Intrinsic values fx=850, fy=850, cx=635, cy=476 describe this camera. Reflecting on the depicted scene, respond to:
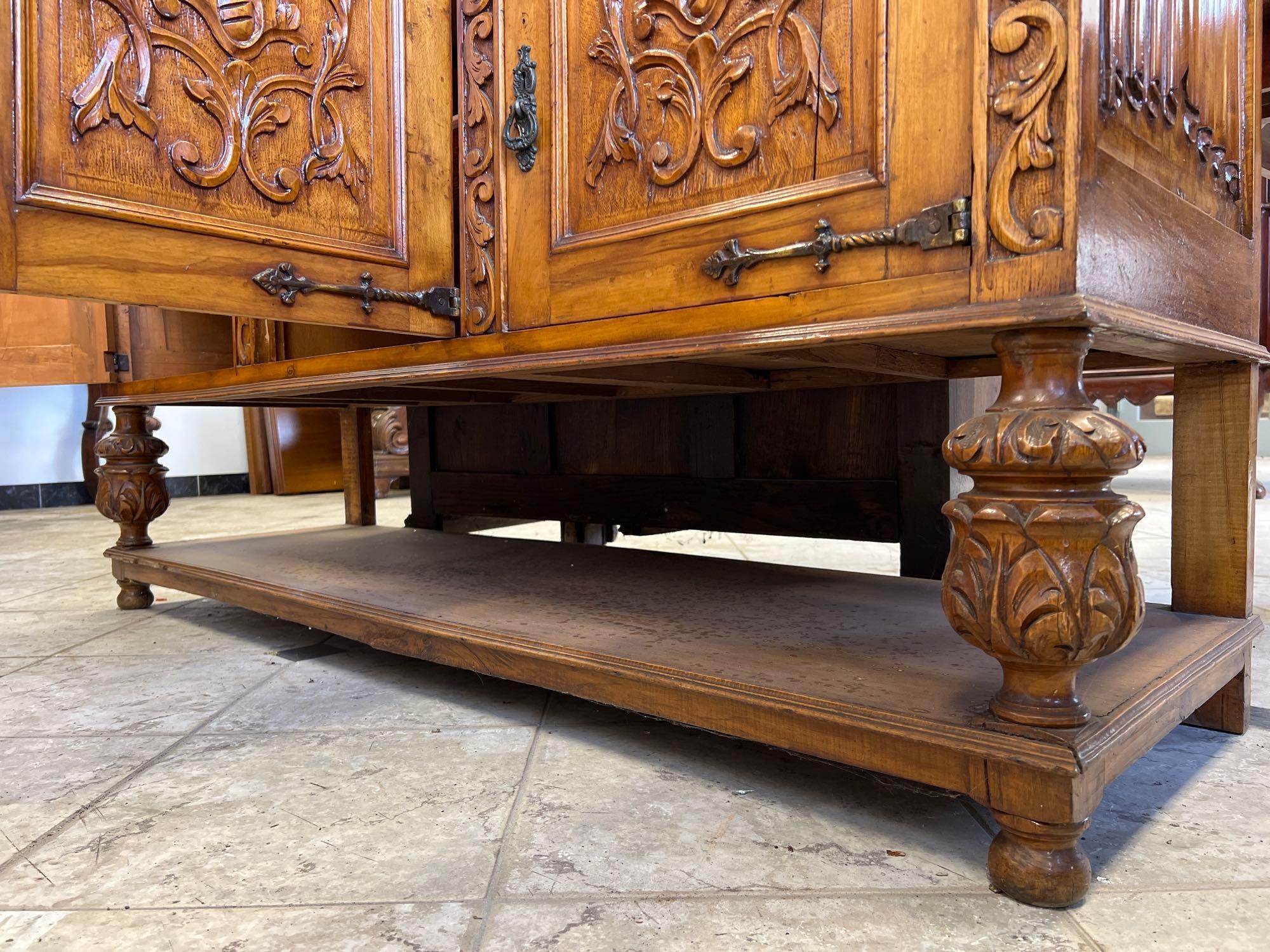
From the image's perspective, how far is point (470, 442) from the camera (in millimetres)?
2467

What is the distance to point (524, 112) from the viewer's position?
970 millimetres

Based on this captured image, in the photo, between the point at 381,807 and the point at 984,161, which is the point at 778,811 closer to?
the point at 381,807

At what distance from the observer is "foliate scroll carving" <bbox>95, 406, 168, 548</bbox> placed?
77.2 inches

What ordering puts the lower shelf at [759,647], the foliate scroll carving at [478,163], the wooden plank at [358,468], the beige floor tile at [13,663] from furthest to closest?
the wooden plank at [358,468], the beige floor tile at [13,663], the foliate scroll carving at [478,163], the lower shelf at [759,647]

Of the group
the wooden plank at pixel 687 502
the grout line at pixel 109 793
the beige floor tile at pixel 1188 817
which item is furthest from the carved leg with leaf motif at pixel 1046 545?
the wooden plank at pixel 687 502

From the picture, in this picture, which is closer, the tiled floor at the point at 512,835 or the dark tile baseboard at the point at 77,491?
the tiled floor at the point at 512,835

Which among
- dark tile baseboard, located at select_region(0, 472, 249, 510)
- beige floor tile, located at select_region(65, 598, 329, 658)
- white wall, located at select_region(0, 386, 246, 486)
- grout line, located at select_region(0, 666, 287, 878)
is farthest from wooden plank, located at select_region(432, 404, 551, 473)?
dark tile baseboard, located at select_region(0, 472, 249, 510)

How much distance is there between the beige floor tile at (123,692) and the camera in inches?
46.3

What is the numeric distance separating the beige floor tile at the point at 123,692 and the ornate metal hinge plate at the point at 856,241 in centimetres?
94

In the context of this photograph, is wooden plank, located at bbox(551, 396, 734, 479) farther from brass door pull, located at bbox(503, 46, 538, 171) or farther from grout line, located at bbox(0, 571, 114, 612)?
grout line, located at bbox(0, 571, 114, 612)

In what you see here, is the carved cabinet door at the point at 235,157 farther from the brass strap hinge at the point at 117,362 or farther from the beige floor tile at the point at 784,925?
the brass strap hinge at the point at 117,362

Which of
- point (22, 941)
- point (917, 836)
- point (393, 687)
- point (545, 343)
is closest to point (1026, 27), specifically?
point (545, 343)

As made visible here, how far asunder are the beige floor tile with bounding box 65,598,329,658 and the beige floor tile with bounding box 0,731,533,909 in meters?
A: 0.58

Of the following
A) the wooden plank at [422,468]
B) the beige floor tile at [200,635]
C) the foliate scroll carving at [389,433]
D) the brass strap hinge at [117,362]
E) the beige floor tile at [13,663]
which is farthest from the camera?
the foliate scroll carving at [389,433]
